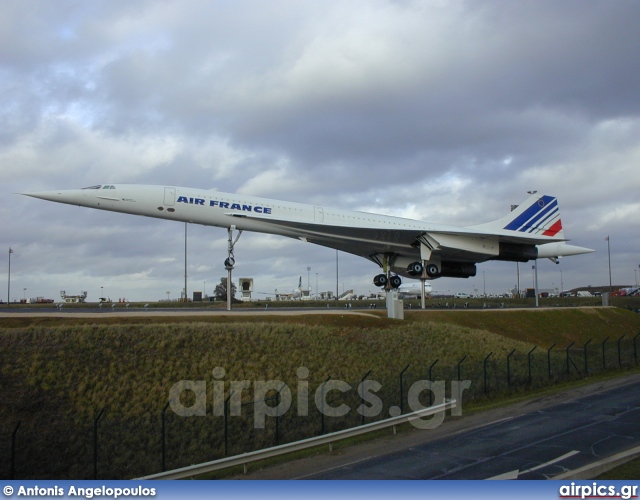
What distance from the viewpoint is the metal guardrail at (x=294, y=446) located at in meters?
10.8

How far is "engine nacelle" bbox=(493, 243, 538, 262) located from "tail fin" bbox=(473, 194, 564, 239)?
139 cm

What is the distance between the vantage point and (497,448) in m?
12.4

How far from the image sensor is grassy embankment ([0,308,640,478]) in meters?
13.2

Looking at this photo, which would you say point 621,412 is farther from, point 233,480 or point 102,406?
point 102,406

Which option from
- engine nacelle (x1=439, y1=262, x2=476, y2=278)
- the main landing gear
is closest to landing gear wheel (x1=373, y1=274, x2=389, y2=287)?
the main landing gear

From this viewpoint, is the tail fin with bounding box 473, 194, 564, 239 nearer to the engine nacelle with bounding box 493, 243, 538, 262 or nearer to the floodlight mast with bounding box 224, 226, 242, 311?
the engine nacelle with bounding box 493, 243, 538, 262

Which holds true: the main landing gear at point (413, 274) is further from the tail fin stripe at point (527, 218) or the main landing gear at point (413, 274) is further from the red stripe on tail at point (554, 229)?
the red stripe on tail at point (554, 229)

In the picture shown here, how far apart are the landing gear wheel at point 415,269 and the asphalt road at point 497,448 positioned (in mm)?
17995

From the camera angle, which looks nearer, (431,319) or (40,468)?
(40,468)

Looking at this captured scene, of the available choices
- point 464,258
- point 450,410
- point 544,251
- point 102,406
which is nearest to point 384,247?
point 464,258

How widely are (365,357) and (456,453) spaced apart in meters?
9.21

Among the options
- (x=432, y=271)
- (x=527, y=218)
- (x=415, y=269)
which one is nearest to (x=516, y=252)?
(x=527, y=218)

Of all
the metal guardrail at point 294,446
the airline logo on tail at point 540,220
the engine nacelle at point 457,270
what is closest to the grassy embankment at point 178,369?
the metal guardrail at point 294,446

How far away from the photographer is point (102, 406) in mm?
15039
